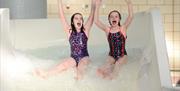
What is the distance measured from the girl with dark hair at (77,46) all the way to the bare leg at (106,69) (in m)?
0.07

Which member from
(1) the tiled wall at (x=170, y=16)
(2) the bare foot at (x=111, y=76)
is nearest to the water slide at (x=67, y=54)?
(2) the bare foot at (x=111, y=76)

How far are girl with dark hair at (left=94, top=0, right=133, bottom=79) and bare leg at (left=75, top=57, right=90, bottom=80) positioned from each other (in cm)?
6

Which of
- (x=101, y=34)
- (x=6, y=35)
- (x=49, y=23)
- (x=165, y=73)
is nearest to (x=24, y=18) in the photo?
(x=49, y=23)

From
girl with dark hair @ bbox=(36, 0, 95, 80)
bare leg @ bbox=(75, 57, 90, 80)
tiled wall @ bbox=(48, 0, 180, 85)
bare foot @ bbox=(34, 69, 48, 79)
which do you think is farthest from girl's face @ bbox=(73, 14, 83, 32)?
tiled wall @ bbox=(48, 0, 180, 85)

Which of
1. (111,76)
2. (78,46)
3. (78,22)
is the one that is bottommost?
(111,76)

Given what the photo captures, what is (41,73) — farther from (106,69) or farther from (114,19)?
(114,19)

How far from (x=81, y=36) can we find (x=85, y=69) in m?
0.15

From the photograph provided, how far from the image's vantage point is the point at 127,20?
4.83 ft

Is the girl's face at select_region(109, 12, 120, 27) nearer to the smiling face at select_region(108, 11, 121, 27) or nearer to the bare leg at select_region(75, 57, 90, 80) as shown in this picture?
the smiling face at select_region(108, 11, 121, 27)

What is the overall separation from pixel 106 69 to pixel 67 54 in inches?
7.5

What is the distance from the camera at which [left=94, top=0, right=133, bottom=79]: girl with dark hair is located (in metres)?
1.40

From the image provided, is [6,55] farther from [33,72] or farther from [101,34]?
[101,34]

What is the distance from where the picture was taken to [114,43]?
143 centimetres

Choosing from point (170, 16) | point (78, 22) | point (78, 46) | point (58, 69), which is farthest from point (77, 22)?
point (170, 16)
